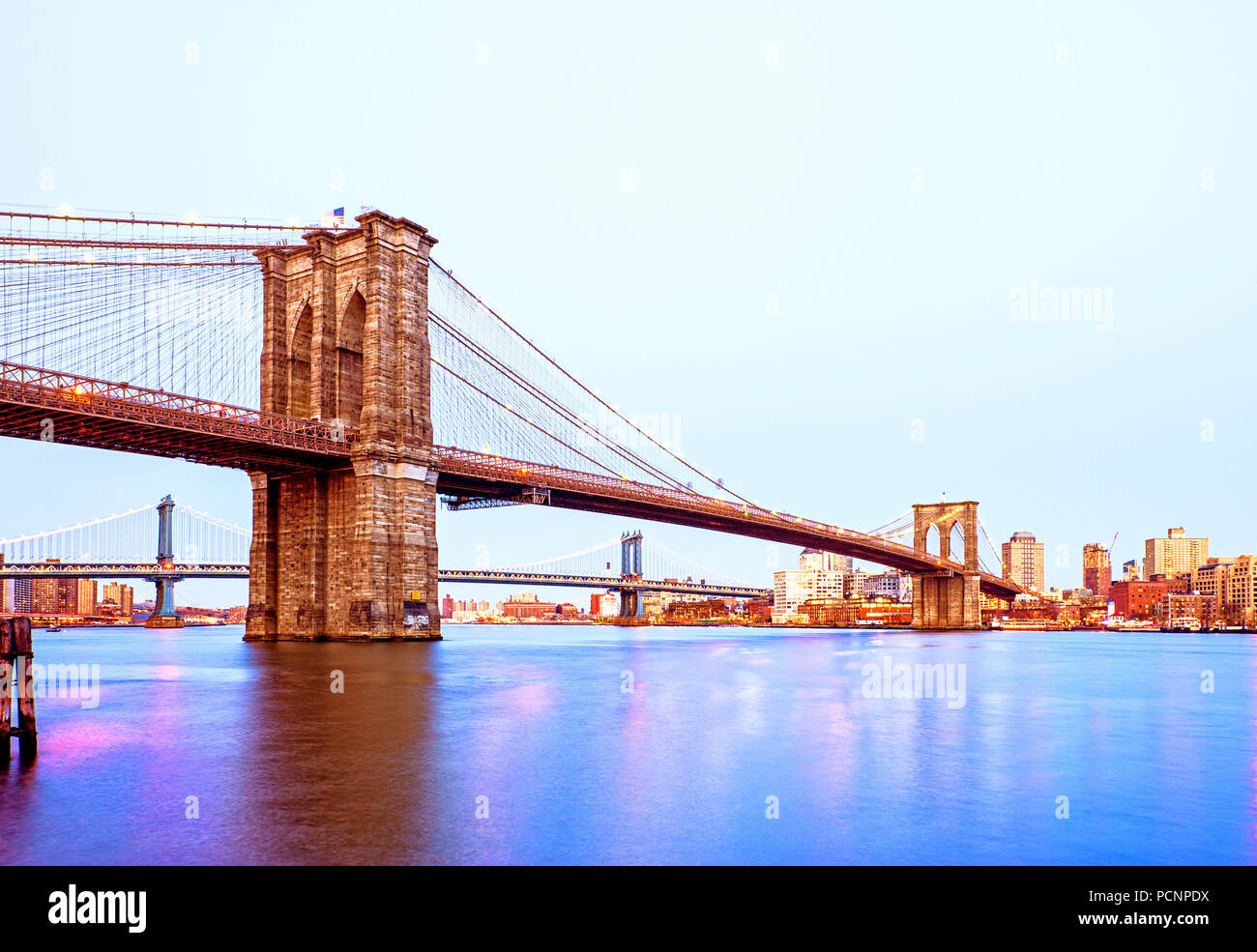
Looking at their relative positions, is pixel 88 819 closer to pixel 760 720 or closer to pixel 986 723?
pixel 760 720

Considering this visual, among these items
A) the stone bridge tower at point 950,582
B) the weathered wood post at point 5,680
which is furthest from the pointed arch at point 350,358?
the stone bridge tower at point 950,582

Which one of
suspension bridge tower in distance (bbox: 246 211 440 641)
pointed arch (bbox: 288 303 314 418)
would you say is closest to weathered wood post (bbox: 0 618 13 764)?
suspension bridge tower in distance (bbox: 246 211 440 641)

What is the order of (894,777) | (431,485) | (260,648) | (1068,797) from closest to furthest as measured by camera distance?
(1068,797) < (894,777) < (260,648) < (431,485)

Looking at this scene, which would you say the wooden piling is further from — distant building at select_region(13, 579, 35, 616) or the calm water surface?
distant building at select_region(13, 579, 35, 616)

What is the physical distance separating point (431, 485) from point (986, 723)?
35102mm

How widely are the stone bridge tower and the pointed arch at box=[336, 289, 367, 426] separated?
81.9m

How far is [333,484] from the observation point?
46625mm

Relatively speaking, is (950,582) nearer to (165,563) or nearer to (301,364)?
(301,364)

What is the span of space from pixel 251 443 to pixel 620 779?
33.7 meters

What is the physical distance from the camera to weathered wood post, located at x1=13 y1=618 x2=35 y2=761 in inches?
485

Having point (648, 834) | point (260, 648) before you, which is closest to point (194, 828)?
point (648, 834)

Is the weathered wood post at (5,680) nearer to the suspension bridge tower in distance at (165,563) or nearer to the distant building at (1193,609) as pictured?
the suspension bridge tower in distance at (165,563)

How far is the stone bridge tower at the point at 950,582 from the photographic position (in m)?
111
